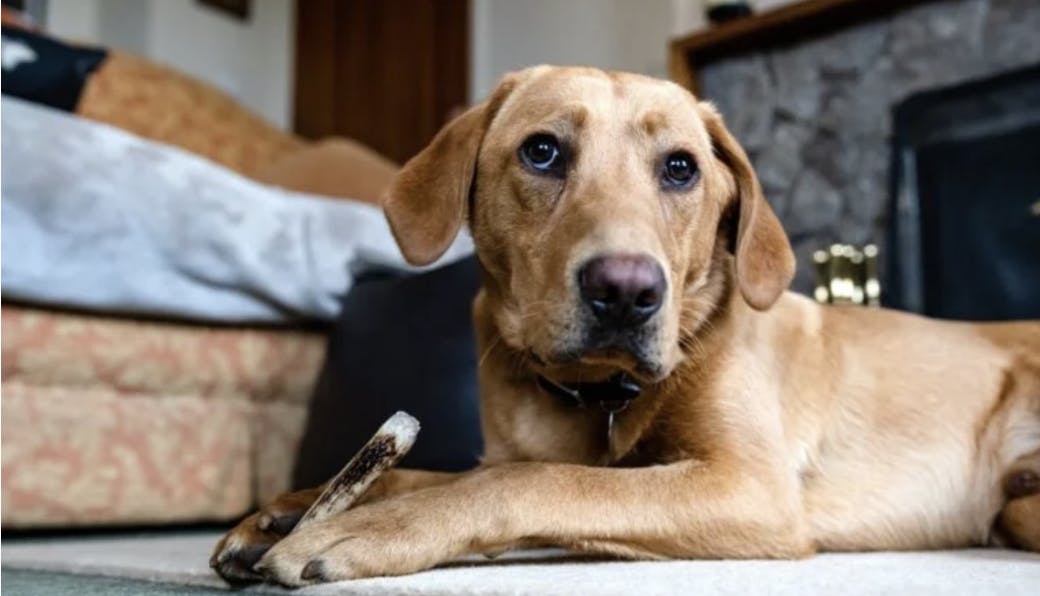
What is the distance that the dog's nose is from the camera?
55.3 inches

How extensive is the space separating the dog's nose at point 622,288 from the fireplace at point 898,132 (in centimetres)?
251

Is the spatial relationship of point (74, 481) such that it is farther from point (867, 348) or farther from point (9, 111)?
point (867, 348)

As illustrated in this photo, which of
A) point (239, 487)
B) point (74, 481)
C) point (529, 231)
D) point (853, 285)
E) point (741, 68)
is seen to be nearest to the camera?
point (529, 231)

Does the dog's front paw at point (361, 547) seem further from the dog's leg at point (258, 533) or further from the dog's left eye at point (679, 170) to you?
the dog's left eye at point (679, 170)

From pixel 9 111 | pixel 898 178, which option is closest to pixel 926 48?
pixel 898 178

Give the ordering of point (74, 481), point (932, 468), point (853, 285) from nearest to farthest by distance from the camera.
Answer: point (932, 468) < point (74, 481) < point (853, 285)

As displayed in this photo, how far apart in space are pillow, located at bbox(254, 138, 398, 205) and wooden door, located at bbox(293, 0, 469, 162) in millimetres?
2197

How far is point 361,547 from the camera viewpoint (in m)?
1.36

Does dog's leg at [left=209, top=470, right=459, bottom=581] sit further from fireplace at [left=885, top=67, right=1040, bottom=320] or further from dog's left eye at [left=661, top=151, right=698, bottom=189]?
fireplace at [left=885, top=67, right=1040, bottom=320]

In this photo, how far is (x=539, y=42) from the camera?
18.6ft

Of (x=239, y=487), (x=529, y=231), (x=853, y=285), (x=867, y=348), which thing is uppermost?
(x=529, y=231)

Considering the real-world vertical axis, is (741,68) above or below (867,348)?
above

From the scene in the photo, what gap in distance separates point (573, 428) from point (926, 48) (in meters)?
2.87

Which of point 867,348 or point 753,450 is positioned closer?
point 753,450
